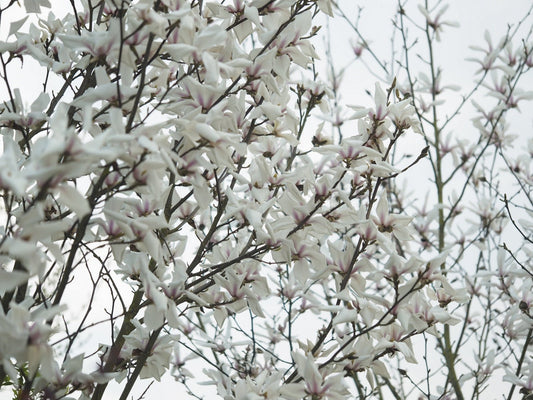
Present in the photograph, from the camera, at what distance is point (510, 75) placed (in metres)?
3.61

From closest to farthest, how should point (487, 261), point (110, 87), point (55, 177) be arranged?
1. point (55, 177)
2. point (110, 87)
3. point (487, 261)

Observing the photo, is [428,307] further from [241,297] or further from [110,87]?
[110,87]

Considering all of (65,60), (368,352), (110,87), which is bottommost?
(368,352)

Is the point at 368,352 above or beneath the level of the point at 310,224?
beneath

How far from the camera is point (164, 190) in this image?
56.5 inches

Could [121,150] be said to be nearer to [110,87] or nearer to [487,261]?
[110,87]

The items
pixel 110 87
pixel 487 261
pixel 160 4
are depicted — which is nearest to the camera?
pixel 110 87

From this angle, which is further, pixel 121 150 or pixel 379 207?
pixel 379 207

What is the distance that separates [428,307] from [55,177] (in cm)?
104

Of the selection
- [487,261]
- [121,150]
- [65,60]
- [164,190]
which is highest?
[487,261]

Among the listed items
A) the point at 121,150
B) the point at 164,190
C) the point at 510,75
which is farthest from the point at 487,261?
the point at 121,150

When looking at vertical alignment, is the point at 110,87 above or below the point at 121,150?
above

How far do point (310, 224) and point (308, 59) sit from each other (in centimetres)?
43

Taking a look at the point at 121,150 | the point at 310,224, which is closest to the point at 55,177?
the point at 121,150
